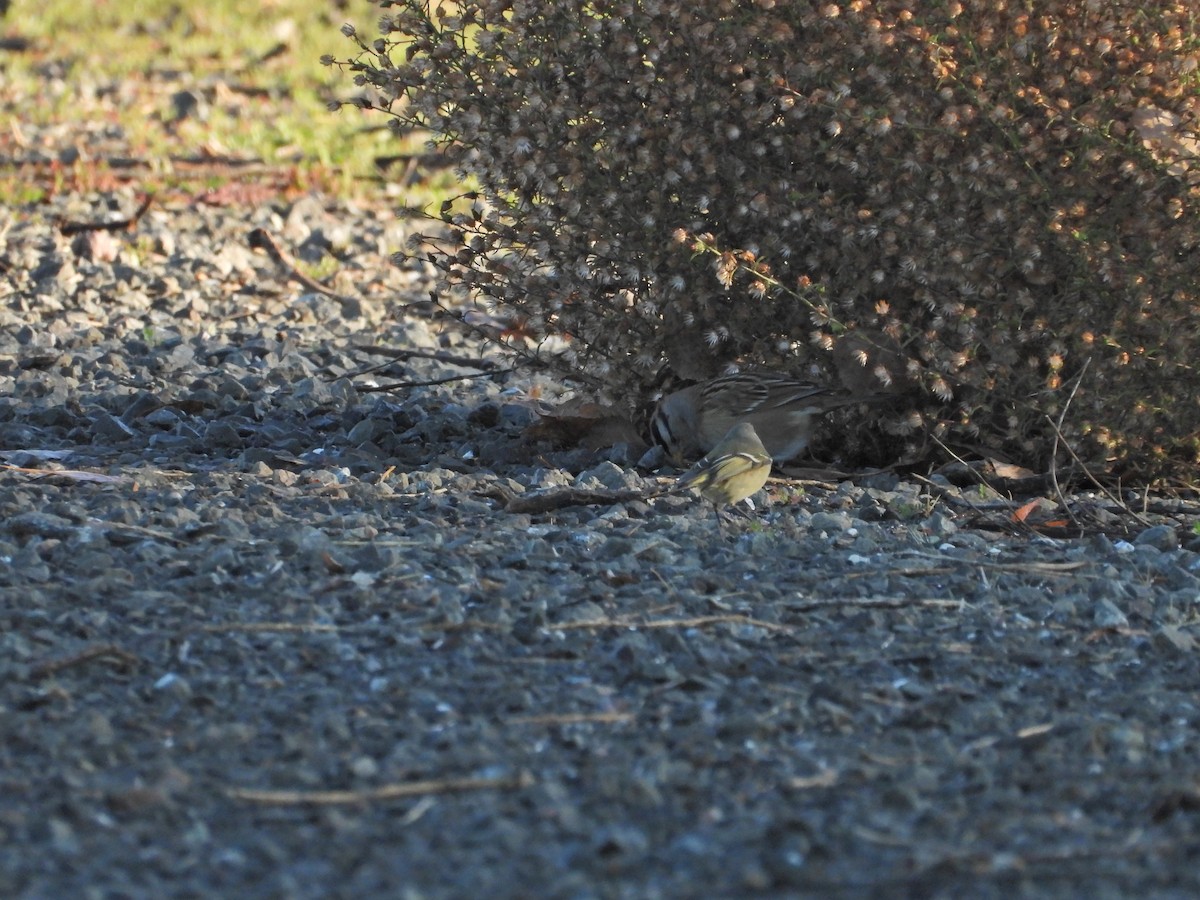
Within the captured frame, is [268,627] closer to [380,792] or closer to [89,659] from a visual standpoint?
[89,659]

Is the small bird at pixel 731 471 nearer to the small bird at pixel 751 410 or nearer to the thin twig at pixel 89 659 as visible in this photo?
the small bird at pixel 751 410

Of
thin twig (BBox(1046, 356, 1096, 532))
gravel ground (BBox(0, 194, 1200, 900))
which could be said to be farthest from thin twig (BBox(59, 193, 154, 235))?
thin twig (BBox(1046, 356, 1096, 532))

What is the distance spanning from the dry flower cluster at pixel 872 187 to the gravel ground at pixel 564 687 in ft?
1.45

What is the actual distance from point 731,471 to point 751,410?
24.2 inches

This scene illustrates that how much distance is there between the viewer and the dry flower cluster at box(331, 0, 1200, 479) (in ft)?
16.5

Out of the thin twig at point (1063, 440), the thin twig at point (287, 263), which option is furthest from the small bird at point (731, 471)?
the thin twig at point (287, 263)

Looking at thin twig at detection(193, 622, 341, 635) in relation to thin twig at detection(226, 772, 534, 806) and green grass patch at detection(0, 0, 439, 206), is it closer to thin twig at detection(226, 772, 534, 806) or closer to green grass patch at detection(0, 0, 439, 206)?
thin twig at detection(226, 772, 534, 806)

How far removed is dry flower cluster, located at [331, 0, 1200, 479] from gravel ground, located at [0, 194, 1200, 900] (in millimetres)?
442

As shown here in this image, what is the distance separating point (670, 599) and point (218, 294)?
5.82 m

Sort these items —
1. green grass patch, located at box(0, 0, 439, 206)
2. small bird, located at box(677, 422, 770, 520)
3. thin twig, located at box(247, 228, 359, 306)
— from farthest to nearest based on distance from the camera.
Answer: green grass patch, located at box(0, 0, 439, 206) → thin twig, located at box(247, 228, 359, 306) → small bird, located at box(677, 422, 770, 520)

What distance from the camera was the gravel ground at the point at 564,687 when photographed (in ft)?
9.20

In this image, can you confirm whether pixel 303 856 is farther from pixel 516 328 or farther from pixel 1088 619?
pixel 516 328

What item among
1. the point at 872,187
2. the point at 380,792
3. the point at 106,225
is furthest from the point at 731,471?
the point at 106,225

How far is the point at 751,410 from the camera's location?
5637 millimetres
